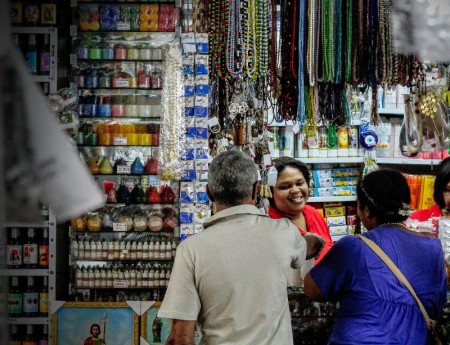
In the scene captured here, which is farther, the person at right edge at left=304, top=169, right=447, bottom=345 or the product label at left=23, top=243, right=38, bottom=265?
the product label at left=23, top=243, right=38, bottom=265

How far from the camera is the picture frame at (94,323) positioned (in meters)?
4.46

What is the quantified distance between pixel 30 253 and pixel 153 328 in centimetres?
99

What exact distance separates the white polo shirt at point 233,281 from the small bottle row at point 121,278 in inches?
92.7

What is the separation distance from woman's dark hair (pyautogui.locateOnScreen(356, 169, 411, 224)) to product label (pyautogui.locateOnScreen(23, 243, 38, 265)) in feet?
9.14

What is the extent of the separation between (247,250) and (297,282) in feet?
4.35

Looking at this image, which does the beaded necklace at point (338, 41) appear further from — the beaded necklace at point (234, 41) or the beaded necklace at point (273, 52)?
the beaded necklace at point (234, 41)

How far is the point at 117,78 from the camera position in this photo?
15.9 ft

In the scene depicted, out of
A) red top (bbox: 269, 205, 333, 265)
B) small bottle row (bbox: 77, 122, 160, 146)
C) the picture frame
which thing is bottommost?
the picture frame

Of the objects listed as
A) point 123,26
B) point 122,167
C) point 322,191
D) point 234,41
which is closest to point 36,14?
point 123,26

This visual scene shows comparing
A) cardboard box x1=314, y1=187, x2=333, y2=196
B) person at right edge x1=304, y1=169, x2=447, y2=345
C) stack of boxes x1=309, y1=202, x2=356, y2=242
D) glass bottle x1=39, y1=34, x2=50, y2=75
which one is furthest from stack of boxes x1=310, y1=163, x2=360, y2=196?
person at right edge x1=304, y1=169, x2=447, y2=345

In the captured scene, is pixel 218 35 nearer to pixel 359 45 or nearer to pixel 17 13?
pixel 359 45

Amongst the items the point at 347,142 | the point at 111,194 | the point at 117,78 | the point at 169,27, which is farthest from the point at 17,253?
the point at 347,142

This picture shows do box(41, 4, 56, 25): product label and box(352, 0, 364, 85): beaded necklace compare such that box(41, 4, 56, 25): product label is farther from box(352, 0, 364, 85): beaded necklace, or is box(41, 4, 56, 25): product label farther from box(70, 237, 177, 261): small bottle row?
box(352, 0, 364, 85): beaded necklace

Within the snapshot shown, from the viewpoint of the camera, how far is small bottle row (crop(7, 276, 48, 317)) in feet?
14.9
